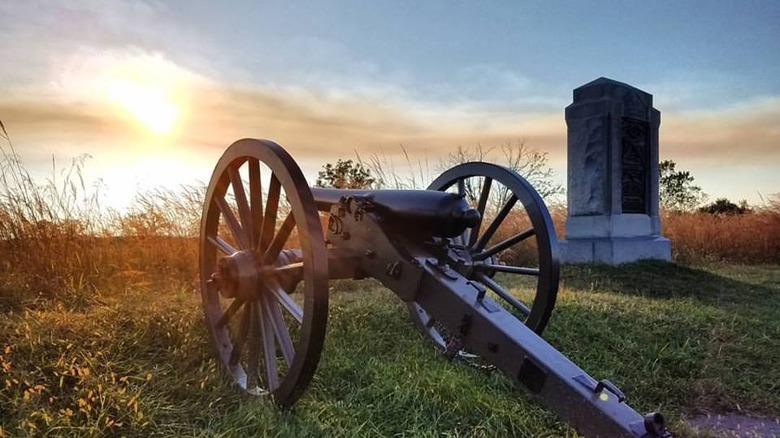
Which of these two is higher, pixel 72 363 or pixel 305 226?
pixel 305 226

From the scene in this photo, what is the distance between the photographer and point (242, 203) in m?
3.07

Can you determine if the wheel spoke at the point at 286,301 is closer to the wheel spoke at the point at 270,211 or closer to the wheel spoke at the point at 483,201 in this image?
the wheel spoke at the point at 270,211

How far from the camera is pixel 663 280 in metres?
7.55

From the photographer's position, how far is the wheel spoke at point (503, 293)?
3402 mm

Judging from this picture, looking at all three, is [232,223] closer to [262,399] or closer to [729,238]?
[262,399]

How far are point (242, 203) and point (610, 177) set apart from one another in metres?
6.69

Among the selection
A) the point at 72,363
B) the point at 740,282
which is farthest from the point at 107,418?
the point at 740,282

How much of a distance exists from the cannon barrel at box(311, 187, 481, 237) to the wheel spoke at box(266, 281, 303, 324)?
0.45 metres

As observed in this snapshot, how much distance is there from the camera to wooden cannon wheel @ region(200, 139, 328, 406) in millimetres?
2375

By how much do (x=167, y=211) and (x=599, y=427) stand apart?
618 cm

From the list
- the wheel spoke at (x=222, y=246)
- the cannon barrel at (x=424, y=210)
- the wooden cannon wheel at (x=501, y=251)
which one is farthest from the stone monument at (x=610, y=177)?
the wheel spoke at (x=222, y=246)

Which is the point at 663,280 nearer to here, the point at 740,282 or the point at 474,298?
the point at 740,282

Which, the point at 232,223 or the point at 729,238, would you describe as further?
the point at 729,238

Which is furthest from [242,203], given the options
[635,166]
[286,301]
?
[635,166]
